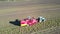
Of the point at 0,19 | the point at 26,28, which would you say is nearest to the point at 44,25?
the point at 26,28

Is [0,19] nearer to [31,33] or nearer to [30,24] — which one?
[30,24]

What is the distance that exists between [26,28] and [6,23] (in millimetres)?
2202

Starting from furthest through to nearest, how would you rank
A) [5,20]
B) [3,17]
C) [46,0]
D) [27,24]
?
1. [46,0]
2. [3,17]
3. [5,20]
4. [27,24]

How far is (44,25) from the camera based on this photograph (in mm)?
12305

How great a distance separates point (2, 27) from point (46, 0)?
52.6ft

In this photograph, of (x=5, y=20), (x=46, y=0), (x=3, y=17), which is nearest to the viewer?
(x=5, y=20)

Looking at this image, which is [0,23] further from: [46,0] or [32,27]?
[46,0]

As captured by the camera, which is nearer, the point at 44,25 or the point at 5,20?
the point at 44,25

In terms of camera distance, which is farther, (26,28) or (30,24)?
(30,24)

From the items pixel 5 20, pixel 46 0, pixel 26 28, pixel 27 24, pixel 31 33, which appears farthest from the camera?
pixel 46 0

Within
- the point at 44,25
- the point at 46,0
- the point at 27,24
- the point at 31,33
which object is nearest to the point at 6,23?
the point at 27,24

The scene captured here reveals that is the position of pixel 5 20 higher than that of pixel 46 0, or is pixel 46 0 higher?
pixel 5 20

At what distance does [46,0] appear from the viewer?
2722cm

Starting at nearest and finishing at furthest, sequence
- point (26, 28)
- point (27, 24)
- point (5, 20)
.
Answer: point (26, 28), point (27, 24), point (5, 20)
